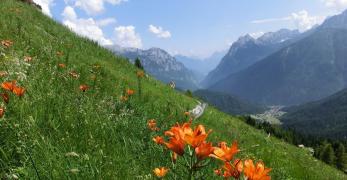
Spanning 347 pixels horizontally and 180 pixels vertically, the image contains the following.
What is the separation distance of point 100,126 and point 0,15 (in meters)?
10.3

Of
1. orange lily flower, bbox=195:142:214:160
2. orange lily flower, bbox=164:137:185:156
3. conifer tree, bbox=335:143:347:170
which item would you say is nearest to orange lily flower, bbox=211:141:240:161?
orange lily flower, bbox=195:142:214:160

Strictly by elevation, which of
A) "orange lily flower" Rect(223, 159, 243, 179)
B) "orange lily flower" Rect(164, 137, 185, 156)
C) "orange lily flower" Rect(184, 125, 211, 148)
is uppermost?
"orange lily flower" Rect(184, 125, 211, 148)

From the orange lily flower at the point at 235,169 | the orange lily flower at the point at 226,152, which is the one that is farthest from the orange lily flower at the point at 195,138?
the orange lily flower at the point at 235,169

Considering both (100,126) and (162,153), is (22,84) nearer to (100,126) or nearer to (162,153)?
(100,126)

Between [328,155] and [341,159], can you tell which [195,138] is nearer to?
[328,155]

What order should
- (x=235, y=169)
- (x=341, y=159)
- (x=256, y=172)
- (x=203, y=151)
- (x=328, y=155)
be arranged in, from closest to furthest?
(x=203, y=151)
(x=256, y=172)
(x=235, y=169)
(x=328, y=155)
(x=341, y=159)

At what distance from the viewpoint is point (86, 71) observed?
39.3 feet

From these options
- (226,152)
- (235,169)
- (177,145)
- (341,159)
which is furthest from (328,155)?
(177,145)

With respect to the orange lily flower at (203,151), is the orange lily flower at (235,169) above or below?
below

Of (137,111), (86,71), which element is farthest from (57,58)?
(137,111)

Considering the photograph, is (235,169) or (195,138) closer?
(195,138)

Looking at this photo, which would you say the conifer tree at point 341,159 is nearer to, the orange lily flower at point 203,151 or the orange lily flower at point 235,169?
the orange lily flower at point 235,169

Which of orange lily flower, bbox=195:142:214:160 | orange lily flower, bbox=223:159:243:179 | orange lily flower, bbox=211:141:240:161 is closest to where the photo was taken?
orange lily flower, bbox=195:142:214:160

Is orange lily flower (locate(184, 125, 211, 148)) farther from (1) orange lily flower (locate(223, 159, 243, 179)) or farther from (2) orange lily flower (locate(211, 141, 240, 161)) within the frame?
(1) orange lily flower (locate(223, 159, 243, 179))
